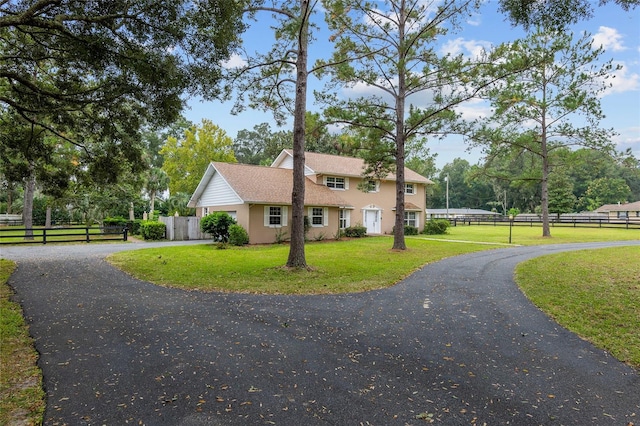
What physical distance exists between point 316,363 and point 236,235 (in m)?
15.1

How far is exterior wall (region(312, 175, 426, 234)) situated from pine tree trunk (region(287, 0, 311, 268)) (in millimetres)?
14208

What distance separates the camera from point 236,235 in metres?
18.8

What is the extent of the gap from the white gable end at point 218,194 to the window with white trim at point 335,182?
7501 millimetres

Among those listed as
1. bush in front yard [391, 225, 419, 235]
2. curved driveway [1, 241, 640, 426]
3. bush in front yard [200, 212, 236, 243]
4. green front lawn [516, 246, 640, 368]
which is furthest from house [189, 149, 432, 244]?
curved driveway [1, 241, 640, 426]

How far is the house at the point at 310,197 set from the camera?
806 inches

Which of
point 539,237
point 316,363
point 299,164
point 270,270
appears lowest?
point 316,363

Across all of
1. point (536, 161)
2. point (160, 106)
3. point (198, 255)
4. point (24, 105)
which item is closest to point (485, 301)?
point (160, 106)

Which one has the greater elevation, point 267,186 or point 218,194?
point 267,186

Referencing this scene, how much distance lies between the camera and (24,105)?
10.1m

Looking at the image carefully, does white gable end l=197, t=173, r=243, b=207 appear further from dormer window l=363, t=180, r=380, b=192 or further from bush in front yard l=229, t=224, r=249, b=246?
dormer window l=363, t=180, r=380, b=192

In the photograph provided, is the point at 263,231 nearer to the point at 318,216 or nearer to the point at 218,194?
the point at 318,216

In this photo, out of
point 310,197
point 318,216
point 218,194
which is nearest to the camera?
point 310,197

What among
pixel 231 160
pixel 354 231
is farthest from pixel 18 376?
pixel 231 160

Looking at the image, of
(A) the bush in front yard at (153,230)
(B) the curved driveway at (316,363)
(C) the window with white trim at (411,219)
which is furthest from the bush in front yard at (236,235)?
(C) the window with white trim at (411,219)
